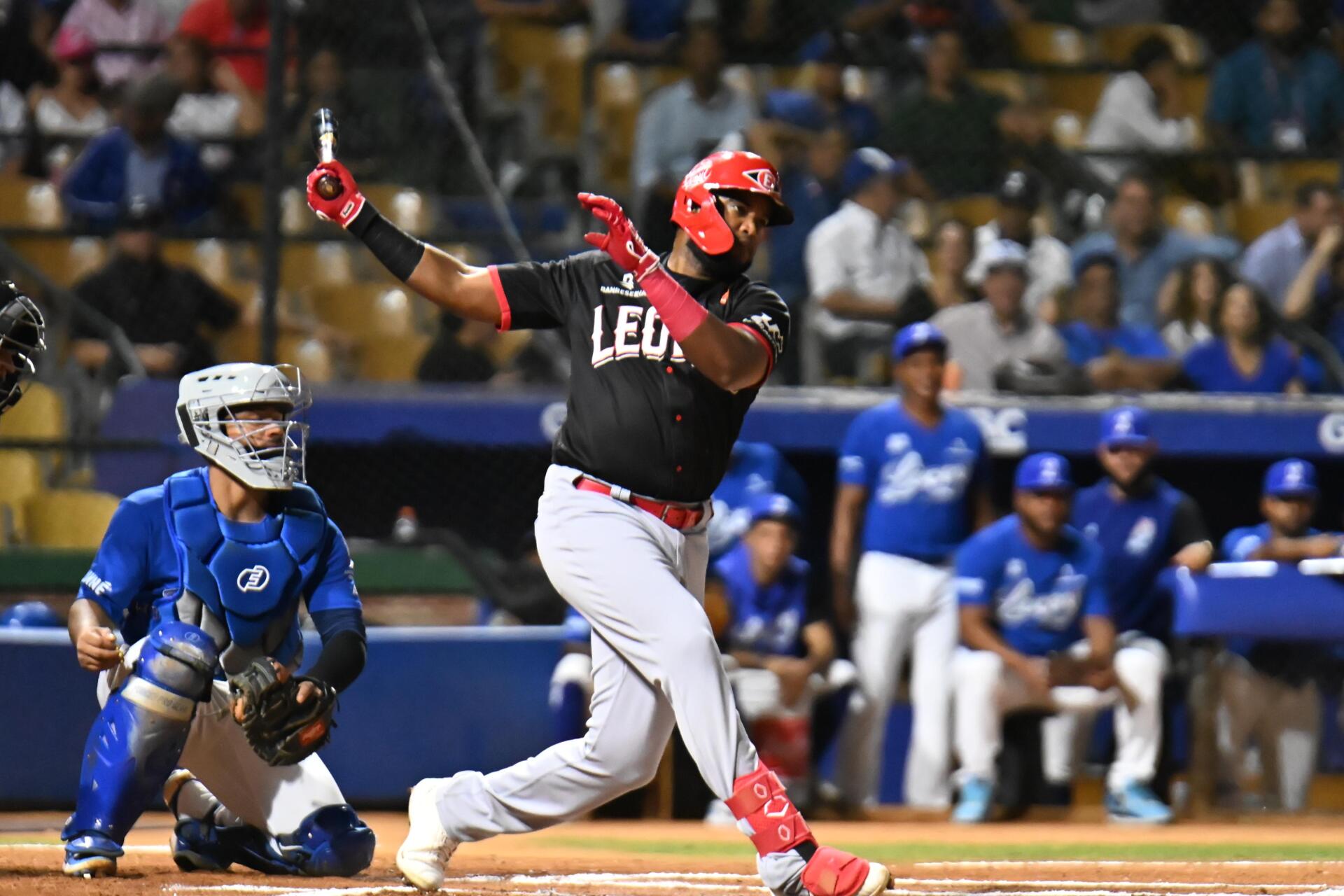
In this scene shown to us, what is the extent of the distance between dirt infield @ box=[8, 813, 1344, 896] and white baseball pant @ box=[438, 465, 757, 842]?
0.80ft

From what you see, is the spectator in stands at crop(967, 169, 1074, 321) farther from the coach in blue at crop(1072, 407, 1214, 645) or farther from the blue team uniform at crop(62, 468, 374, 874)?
the blue team uniform at crop(62, 468, 374, 874)

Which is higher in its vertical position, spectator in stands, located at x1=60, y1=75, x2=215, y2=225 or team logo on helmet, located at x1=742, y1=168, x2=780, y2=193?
spectator in stands, located at x1=60, y1=75, x2=215, y2=225

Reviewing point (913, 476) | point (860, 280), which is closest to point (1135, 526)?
point (913, 476)

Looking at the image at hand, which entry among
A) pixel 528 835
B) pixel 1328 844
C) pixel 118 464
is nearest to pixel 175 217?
pixel 118 464

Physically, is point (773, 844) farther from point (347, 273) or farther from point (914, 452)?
point (347, 273)

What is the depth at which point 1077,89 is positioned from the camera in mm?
10242

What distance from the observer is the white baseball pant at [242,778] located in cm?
459

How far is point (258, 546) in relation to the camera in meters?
4.47

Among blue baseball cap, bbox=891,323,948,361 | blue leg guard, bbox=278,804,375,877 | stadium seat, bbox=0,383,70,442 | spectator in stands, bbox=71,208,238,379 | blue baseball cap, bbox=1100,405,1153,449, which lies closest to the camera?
blue leg guard, bbox=278,804,375,877

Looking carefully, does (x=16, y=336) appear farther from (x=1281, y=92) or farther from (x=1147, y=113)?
(x=1281, y=92)

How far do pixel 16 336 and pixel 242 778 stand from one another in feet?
3.67

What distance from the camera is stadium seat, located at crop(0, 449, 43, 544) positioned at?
7.55 metres

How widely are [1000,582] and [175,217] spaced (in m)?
3.97

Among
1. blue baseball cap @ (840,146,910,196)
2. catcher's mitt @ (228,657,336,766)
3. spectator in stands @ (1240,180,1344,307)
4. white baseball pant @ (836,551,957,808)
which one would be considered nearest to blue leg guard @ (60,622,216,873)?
catcher's mitt @ (228,657,336,766)
